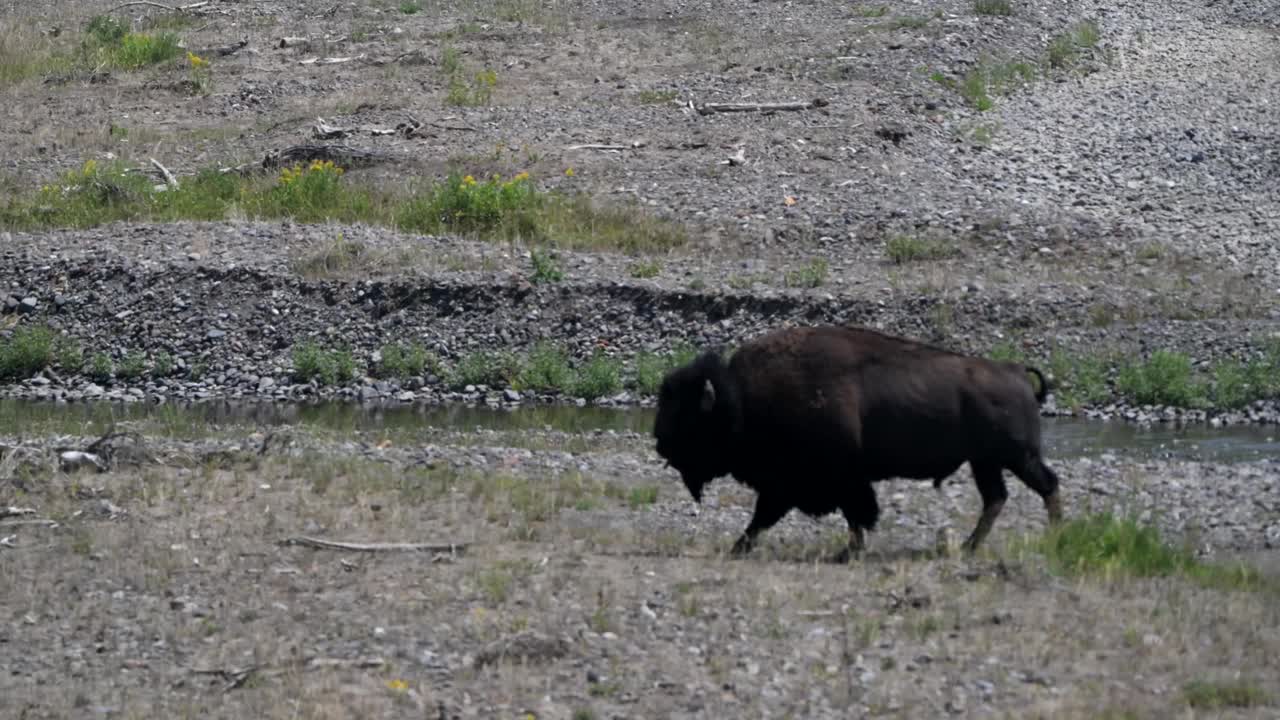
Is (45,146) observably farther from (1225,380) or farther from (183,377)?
(1225,380)

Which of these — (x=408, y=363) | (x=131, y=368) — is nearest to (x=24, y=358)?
(x=131, y=368)

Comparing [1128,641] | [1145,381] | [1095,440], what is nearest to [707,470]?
[1128,641]

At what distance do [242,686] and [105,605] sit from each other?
1961 mm

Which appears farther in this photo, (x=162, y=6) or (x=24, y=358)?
(x=162, y=6)

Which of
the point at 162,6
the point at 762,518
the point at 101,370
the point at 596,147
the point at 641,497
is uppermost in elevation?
the point at 762,518

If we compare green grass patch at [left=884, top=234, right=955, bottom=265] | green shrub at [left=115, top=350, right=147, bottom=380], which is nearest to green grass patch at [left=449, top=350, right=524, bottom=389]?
green shrub at [left=115, top=350, right=147, bottom=380]

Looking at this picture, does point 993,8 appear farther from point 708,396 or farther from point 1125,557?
point 1125,557

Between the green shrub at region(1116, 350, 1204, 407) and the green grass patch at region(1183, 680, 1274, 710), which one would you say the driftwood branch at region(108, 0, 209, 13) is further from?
the green grass patch at region(1183, 680, 1274, 710)

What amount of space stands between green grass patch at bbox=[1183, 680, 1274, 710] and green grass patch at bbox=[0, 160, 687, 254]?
16555 millimetres

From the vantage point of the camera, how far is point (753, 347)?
12.8 m

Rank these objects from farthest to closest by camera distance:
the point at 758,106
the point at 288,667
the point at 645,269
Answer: the point at 758,106
the point at 645,269
the point at 288,667

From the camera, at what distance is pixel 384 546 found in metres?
12.7

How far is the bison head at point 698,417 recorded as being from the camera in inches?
496

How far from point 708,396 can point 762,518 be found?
0.90 metres
